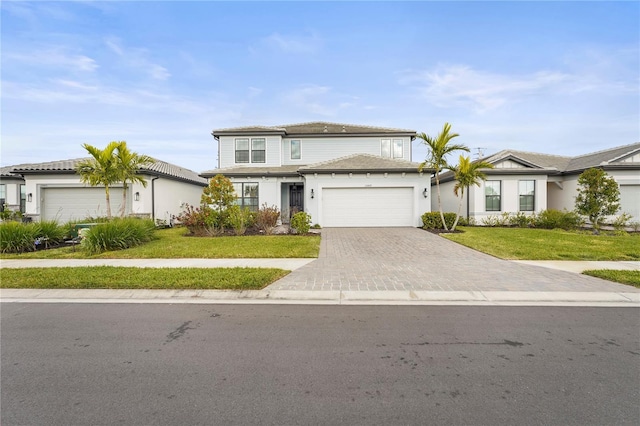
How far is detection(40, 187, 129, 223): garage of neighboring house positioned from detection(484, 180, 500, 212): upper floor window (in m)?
22.2

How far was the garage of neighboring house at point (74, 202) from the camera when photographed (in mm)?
18469

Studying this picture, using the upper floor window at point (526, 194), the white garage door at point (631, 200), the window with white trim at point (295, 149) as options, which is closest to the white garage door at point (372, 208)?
the window with white trim at point (295, 149)

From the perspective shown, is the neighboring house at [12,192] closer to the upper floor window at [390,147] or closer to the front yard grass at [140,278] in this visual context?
the front yard grass at [140,278]

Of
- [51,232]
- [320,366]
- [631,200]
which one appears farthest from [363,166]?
[631,200]

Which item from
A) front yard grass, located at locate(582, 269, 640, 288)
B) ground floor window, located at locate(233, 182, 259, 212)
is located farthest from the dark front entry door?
front yard grass, located at locate(582, 269, 640, 288)

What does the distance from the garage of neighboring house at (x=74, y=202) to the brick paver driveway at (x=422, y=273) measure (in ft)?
46.4

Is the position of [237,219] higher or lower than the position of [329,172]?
lower

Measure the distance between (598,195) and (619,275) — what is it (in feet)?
36.0

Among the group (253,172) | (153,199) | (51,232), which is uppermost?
(253,172)

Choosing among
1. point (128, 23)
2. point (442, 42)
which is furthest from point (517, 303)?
point (128, 23)

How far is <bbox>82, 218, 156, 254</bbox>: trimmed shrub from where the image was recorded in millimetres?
10711

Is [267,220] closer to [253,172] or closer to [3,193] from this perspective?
[253,172]

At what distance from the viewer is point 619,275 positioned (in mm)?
7426

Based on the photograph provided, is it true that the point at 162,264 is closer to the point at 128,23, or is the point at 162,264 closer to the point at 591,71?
the point at 128,23
